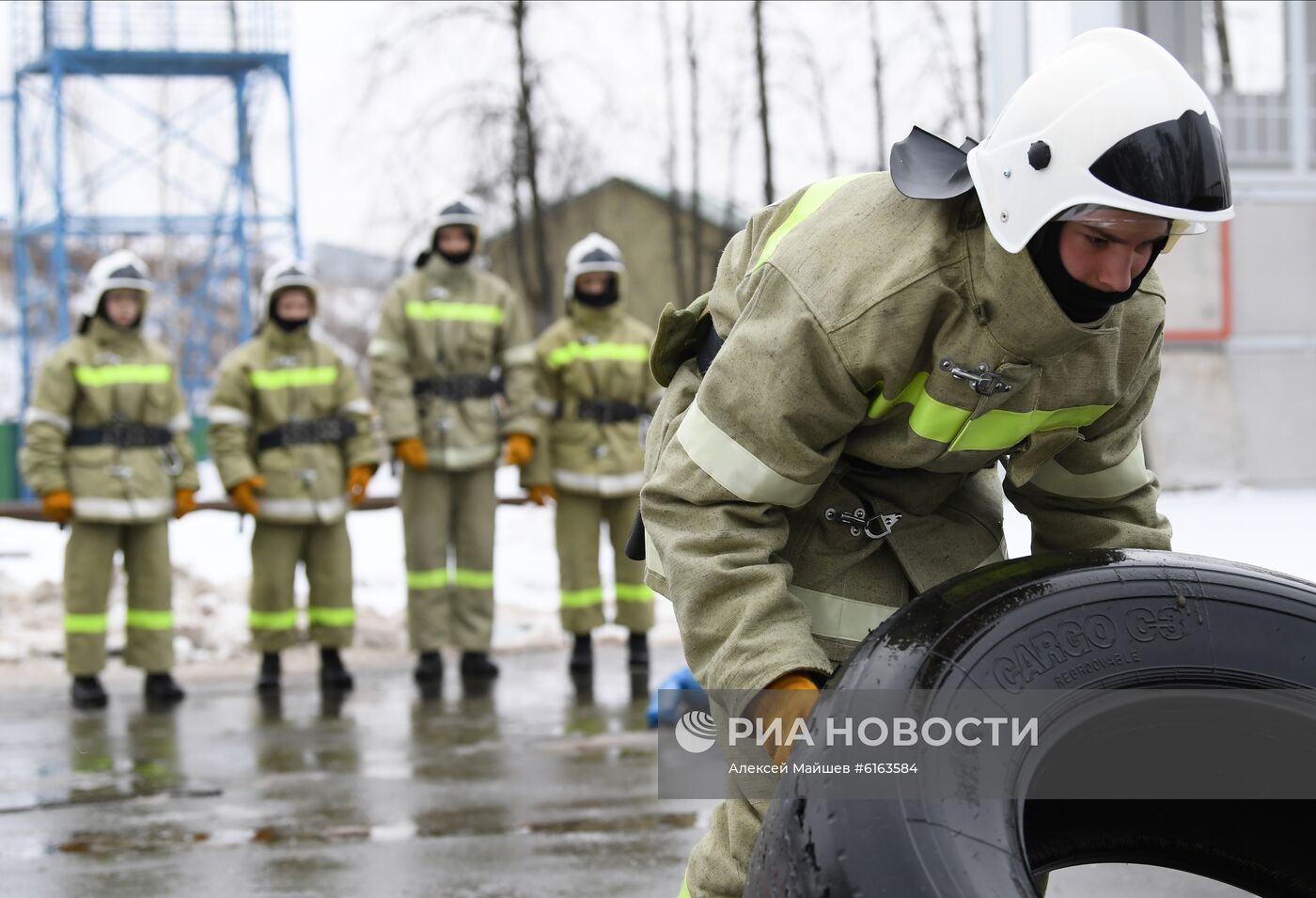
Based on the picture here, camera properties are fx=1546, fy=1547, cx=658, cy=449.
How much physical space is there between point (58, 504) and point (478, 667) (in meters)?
1.93

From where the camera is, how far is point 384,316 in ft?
22.5

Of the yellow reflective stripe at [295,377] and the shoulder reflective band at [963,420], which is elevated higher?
the yellow reflective stripe at [295,377]

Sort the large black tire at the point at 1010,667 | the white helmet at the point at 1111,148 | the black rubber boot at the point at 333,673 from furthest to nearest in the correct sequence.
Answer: the black rubber boot at the point at 333,673
the white helmet at the point at 1111,148
the large black tire at the point at 1010,667

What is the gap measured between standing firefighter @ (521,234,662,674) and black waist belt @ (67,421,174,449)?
167cm

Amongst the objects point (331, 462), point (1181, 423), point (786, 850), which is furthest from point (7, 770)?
→ point (1181, 423)

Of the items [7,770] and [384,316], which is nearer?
[7,770]

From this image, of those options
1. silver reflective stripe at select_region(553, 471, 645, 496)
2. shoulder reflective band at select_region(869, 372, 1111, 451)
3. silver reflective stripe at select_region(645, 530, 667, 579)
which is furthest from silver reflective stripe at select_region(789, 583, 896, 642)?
silver reflective stripe at select_region(553, 471, 645, 496)

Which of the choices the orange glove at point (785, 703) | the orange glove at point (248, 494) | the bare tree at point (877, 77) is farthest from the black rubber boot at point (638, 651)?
the bare tree at point (877, 77)

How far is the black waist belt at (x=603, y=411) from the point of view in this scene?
7160 millimetres

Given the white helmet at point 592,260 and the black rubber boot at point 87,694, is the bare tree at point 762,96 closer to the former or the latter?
the white helmet at point 592,260

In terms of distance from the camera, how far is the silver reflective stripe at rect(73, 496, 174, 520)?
21.8 feet

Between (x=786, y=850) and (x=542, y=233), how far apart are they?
51.3ft

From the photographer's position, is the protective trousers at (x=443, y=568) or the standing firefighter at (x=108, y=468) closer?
the standing firefighter at (x=108, y=468)

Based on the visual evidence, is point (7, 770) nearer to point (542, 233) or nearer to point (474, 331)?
point (474, 331)
